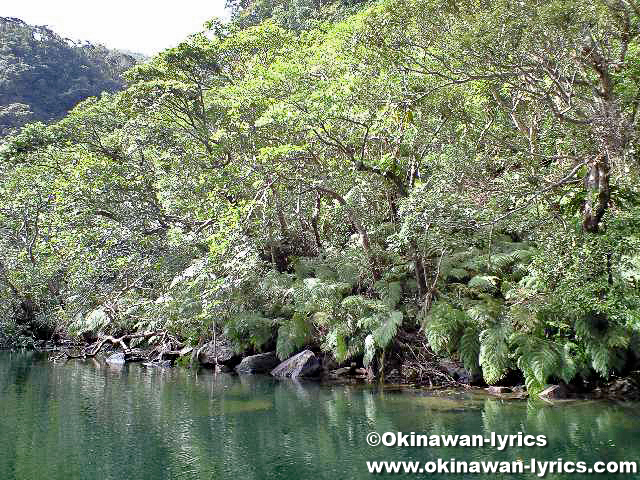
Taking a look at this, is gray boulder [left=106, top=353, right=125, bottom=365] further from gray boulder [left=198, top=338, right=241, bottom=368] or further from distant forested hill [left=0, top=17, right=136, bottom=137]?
distant forested hill [left=0, top=17, right=136, bottom=137]

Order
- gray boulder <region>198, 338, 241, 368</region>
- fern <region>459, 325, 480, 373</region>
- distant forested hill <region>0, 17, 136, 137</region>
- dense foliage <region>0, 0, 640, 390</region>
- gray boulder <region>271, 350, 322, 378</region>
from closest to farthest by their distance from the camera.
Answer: dense foliage <region>0, 0, 640, 390</region>
fern <region>459, 325, 480, 373</region>
gray boulder <region>271, 350, 322, 378</region>
gray boulder <region>198, 338, 241, 368</region>
distant forested hill <region>0, 17, 136, 137</region>

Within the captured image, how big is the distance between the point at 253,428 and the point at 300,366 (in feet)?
13.3

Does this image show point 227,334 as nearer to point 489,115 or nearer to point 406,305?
point 406,305

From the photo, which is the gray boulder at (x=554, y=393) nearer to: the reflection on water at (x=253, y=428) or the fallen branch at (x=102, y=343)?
the reflection on water at (x=253, y=428)

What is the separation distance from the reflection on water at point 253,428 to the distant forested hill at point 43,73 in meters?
28.2

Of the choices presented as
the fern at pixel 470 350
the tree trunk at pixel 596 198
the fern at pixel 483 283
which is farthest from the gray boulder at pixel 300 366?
the tree trunk at pixel 596 198

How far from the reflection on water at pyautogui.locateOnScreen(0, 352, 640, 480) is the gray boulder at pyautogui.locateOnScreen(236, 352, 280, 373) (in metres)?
1.39

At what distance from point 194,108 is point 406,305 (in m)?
7.70

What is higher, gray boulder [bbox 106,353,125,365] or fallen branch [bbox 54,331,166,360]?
fallen branch [bbox 54,331,166,360]

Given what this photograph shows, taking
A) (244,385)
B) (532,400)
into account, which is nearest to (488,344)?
(532,400)

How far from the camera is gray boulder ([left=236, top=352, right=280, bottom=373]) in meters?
12.0

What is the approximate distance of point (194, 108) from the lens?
1497 cm

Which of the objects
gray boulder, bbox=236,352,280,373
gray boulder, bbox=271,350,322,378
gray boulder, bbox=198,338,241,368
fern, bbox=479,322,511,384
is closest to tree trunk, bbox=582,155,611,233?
fern, bbox=479,322,511,384

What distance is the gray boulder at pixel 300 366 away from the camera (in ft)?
36.7
